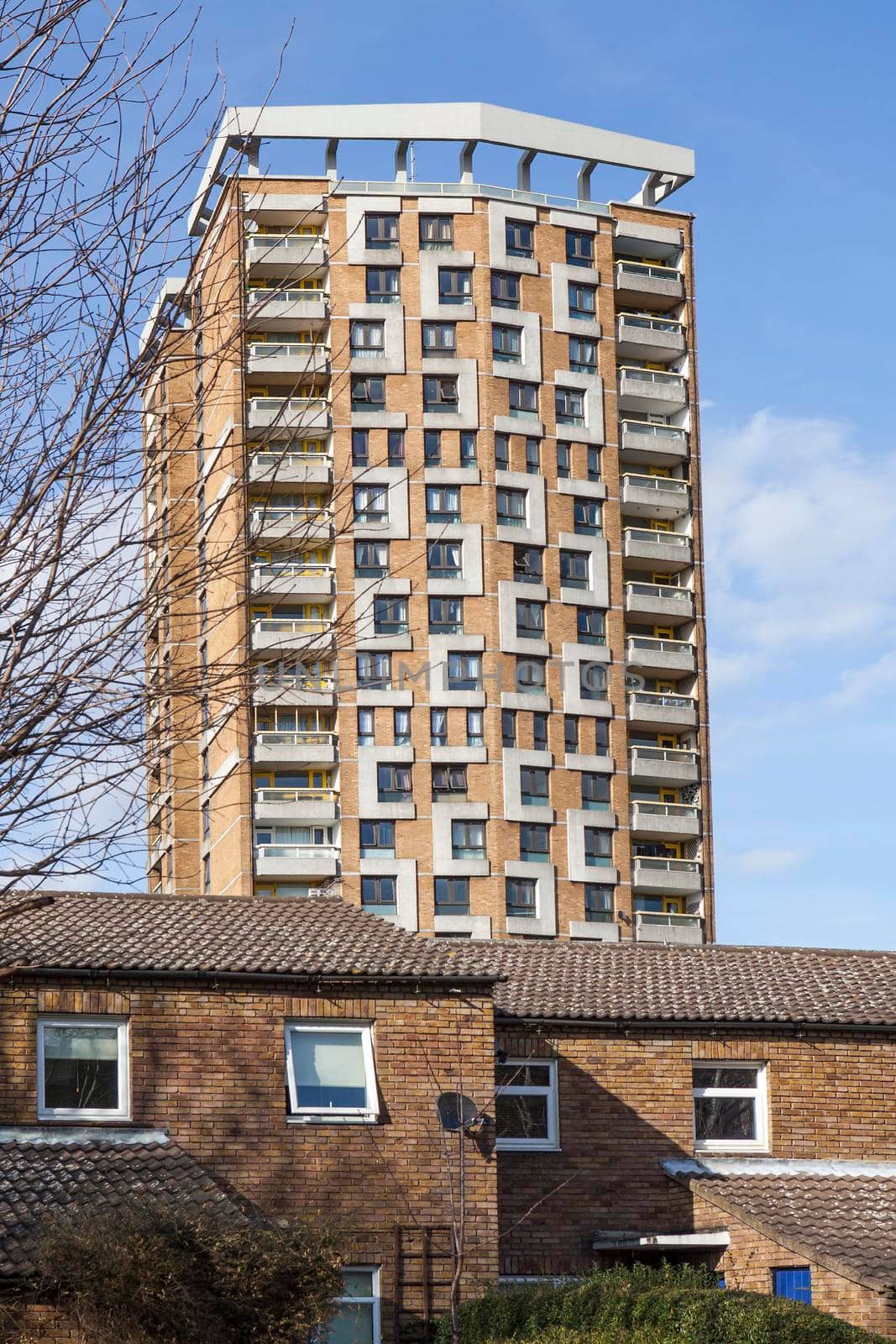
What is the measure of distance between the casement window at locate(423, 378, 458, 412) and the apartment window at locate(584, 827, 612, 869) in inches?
637

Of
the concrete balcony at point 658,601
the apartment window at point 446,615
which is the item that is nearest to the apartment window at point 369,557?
the apartment window at point 446,615

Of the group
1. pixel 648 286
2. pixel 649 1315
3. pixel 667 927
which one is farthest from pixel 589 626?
pixel 649 1315

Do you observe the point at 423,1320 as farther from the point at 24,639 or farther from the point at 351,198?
the point at 351,198

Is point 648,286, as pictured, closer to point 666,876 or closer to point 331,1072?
point 666,876

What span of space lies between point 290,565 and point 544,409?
6048 cm

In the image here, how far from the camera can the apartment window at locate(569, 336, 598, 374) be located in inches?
2837

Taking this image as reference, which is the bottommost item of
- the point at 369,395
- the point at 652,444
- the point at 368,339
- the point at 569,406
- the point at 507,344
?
the point at 652,444

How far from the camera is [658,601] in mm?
72625

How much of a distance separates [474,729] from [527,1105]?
137 ft

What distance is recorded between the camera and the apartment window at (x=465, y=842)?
67.0 m

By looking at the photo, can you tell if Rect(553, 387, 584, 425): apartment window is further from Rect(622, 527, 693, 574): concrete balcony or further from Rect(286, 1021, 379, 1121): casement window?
Rect(286, 1021, 379, 1121): casement window

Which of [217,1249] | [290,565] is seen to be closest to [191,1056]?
[217,1249]

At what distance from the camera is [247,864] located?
65250 mm

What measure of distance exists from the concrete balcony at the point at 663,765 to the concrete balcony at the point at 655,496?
9.18 m
